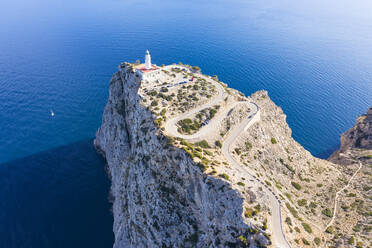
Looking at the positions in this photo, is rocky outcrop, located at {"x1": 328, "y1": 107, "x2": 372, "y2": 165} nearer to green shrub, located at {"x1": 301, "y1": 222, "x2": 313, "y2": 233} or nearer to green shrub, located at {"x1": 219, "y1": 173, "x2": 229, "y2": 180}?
green shrub, located at {"x1": 301, "y1": 222, "x2": 313, "y2": 233}

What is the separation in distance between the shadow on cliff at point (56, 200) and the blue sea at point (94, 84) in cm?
27

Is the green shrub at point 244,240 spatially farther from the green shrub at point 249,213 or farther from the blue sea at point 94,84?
the blue sea at point 94,84

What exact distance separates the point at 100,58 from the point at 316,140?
392ft

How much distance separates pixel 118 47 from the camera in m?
143

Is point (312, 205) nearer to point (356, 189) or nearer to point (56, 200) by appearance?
point (356, 189)

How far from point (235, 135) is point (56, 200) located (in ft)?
171

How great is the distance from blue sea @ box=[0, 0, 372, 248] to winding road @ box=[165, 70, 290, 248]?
3279 centimetres

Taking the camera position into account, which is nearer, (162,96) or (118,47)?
(162,96)

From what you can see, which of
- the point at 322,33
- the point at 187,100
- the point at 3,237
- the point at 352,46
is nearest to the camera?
the point at 3,237

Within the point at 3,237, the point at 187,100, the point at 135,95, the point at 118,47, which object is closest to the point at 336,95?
the point at 187,100

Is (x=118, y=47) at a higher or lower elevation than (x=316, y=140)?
higher

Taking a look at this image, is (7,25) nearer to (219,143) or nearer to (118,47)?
Answer: (118,47)

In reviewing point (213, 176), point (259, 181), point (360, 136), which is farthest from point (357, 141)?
point (213, 176)

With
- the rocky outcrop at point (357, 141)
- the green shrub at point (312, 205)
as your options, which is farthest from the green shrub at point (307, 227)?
the rocky outcrop at point (357, 141)
